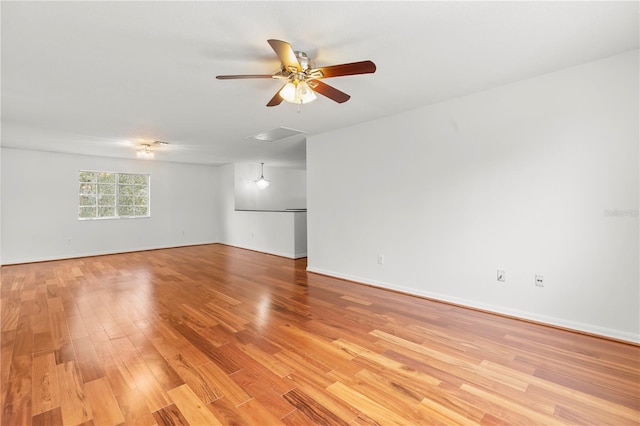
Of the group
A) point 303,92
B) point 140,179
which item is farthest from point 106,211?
point 303,92

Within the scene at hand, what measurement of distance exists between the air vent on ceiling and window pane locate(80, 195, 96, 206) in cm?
447

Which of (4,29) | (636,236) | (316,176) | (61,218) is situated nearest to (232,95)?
(4,29)

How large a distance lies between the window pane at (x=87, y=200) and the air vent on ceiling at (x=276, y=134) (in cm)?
447

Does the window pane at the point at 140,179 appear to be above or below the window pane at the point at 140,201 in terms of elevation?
above

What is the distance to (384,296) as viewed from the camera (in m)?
3.60

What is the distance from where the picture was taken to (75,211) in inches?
247

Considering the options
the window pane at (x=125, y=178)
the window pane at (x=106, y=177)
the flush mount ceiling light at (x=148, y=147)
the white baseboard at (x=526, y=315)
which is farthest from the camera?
the window pane at (x=125, y=178)

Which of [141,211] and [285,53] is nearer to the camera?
[285,53]

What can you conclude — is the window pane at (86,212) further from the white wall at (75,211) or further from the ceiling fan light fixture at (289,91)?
the ceiling fan light fixture at (289,91)

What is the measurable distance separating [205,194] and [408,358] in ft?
24.7

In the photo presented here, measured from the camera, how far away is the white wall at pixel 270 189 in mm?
8070

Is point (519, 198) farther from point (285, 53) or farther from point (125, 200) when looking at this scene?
point (125, 200)

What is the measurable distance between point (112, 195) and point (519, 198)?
802 cm

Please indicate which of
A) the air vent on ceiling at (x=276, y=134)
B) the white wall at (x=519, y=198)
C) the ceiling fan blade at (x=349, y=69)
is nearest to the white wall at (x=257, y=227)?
the air vent on ceiling at (x=276, y=134)
